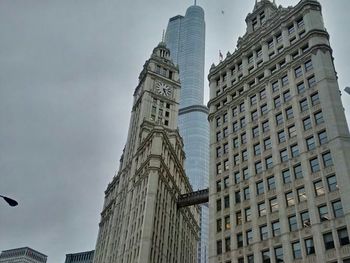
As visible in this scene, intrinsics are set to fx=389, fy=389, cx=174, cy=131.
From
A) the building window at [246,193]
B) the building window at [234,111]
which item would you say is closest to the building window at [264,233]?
the building window at [246,193]

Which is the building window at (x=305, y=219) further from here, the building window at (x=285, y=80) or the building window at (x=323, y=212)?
the building window at (x=285, y=80)

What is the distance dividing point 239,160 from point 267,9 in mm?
40318

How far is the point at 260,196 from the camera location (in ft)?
191

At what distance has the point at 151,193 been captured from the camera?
8581cm

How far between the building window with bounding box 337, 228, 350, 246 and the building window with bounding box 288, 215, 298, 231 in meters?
6.10

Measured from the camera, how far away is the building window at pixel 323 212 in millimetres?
48156

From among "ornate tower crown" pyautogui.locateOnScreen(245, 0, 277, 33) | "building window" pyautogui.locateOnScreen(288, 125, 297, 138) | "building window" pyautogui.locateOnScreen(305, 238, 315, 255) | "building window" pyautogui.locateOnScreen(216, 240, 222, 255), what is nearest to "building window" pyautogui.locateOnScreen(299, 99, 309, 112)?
"building window" pyautogui.locateOnScreen(288, 125, 297, 138)

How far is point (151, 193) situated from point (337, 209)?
45869mm

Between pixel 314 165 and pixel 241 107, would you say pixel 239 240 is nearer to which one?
pixel 314 165

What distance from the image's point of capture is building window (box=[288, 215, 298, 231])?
167 ft

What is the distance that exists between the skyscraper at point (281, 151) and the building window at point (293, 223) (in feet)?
0.45

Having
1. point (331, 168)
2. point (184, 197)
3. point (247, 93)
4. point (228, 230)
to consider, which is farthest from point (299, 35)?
point (184, 197)

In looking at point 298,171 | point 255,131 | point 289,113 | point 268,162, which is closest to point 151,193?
point 255,131

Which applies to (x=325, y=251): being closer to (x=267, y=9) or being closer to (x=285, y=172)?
(x=285, y=172)
